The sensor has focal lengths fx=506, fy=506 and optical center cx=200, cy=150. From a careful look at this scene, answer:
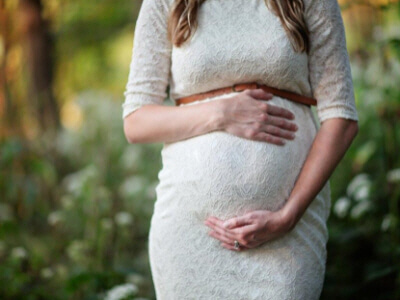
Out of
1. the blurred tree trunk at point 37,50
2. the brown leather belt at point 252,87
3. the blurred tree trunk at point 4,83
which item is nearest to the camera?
the brown leather belt at point 252,87

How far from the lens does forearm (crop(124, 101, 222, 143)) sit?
156 cm

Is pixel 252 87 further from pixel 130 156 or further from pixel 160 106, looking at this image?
pixel 130 156

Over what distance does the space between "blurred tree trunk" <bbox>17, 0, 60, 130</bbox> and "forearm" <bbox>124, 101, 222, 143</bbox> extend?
4.36 meters

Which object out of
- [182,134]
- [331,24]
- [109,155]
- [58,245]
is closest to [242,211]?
[182,134]

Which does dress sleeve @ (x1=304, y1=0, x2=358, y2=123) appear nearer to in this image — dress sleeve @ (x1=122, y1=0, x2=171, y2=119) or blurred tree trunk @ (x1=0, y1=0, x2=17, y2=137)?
dress sleeve @ (x1=122, y1=0, x2=171, y2=119)

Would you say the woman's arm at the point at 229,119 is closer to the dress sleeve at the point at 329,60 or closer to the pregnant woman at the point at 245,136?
the pregnant woman at the point at 245,136

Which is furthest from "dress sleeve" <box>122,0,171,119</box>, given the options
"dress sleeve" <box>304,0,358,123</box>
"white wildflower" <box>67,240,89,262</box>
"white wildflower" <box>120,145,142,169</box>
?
"white wildflower" <box>120,145,142,169</box>

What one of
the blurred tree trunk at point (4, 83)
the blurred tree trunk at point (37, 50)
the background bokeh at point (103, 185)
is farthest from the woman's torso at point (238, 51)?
the blurred tree trunk at point (37, 50)

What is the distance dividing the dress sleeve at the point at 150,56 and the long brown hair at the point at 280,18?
0.04m

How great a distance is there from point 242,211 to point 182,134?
307 mm

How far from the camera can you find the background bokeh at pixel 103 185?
2857 millimetres

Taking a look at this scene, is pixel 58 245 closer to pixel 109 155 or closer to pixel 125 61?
pixel 109 155

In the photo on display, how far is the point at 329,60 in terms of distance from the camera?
1.59 m

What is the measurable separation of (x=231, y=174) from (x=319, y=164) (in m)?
0.28
